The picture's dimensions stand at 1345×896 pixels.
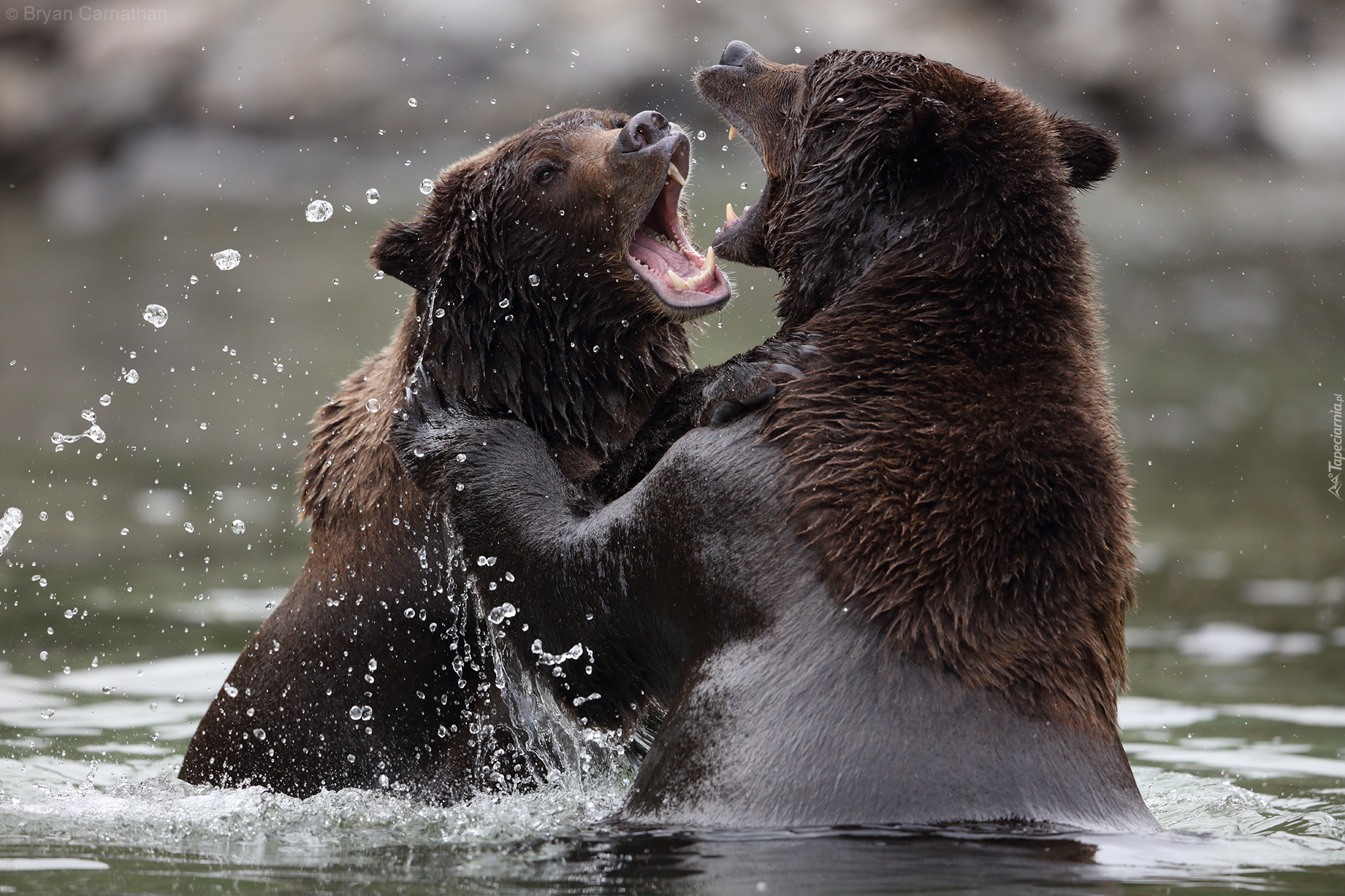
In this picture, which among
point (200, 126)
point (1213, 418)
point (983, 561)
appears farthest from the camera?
point (200, 126)

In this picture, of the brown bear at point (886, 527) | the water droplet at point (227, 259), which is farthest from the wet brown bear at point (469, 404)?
the water droplet at point (227, 259)

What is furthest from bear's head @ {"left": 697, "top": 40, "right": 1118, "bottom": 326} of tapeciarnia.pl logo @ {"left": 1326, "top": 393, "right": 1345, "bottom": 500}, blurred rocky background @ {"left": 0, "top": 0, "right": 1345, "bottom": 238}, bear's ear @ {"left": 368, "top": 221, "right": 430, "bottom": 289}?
blurred rocky background @ {"left": 0, "top": 0, "right": 1345, "bottom": 238}

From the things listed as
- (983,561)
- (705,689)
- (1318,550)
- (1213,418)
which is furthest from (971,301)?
(1213,418)

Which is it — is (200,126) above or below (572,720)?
above

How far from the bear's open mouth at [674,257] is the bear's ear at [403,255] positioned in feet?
2.50

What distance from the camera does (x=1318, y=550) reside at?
11.6 m

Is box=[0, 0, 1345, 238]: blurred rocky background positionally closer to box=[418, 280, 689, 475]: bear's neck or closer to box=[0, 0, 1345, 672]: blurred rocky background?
box=[0, 0, 1345, 672]: blurred rocky background

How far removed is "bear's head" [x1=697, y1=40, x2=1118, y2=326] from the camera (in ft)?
16.3

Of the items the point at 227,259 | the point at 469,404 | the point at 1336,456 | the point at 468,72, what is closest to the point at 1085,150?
the point at 469,404

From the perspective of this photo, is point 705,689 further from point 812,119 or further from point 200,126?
point 200,126

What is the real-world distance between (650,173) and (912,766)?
110 inches

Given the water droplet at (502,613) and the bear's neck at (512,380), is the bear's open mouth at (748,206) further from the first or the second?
the water droplet at (502,613)

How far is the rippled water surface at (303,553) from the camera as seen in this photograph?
14.2ft

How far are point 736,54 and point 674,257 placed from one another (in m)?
0.91
